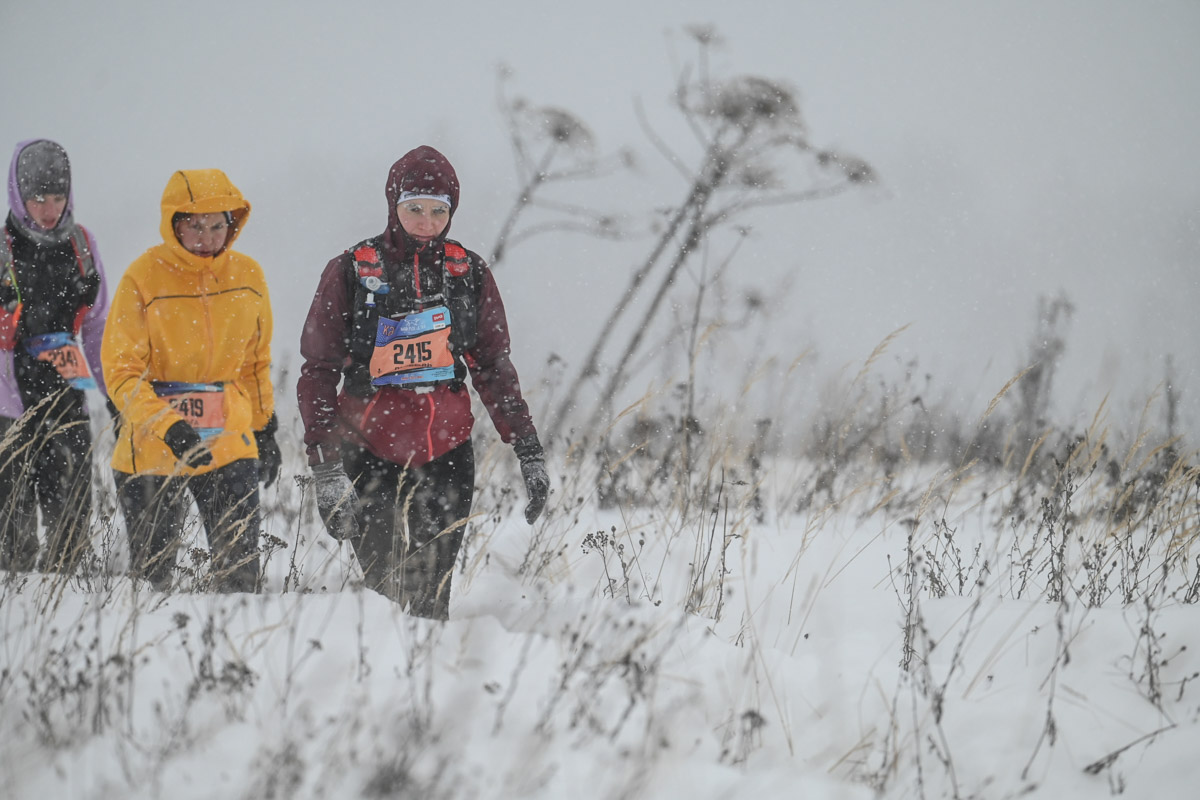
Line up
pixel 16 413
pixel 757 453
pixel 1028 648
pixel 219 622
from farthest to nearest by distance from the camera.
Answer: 1. pixel 757 453
2. pixel 16 413
3. pixel 1028 648
4. pixel 219 622

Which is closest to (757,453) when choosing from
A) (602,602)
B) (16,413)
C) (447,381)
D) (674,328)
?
(674,328)

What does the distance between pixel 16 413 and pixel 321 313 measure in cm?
166

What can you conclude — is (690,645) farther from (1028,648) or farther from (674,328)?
(674,328)

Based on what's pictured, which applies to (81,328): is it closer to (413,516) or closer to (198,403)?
(198,403)

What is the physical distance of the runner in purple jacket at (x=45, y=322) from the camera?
3.50 meters

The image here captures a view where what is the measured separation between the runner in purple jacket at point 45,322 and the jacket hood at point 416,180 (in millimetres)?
1568

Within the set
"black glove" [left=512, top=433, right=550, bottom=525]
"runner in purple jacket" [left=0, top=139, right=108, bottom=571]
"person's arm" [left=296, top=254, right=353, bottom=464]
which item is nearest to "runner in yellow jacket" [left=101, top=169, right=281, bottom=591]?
"person's arm" [left=296, top=254, right=353, bottom=464]

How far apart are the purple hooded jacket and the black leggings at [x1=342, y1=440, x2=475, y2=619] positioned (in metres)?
1.41

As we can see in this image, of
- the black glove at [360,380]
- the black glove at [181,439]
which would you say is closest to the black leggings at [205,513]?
the black glove at [181,439]

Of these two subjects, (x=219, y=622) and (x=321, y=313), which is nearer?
(x=219, y=622)

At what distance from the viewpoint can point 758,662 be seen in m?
2.69

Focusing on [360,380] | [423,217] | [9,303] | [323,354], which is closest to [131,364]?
[323,354]

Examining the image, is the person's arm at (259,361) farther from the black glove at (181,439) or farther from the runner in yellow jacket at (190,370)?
the black glove at (181,439)

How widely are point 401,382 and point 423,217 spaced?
58 cm
